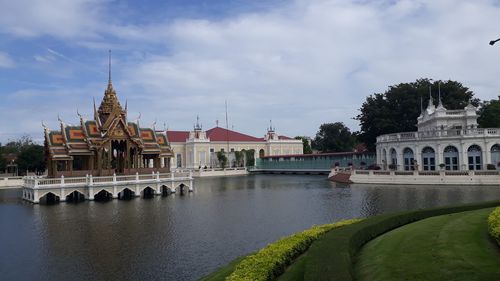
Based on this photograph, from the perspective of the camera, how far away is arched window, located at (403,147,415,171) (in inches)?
2068

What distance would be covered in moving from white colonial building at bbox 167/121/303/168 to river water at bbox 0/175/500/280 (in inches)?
2706

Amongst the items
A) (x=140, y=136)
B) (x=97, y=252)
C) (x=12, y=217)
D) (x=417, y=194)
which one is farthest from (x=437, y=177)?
(x=12, y=217)

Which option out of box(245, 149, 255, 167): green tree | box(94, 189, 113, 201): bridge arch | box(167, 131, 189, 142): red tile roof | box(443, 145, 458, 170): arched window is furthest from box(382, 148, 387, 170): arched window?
box(167, 131, 189, 142): red tile roof

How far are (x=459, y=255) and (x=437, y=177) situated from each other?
1513 inches

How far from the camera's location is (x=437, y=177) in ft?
144

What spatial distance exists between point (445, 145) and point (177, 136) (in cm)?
7675

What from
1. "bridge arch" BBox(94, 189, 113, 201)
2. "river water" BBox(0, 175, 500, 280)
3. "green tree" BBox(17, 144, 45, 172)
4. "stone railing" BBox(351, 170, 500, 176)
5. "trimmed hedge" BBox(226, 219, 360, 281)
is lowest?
"river water" BBox(0, 175, 500, 280)

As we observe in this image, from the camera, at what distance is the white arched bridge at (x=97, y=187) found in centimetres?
3897

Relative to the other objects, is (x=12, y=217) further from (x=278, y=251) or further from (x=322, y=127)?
(x=322, y=127)

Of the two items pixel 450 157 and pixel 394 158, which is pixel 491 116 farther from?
pixel 450 157

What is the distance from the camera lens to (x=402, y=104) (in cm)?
6738

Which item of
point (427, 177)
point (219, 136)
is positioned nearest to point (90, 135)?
point (427, 177)

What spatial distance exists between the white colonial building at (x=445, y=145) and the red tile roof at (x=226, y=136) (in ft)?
195

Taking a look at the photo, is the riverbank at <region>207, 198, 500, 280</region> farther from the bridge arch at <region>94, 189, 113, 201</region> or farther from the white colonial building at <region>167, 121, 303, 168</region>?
the white colonial building at <region>167, 121, 303, 168</region>
